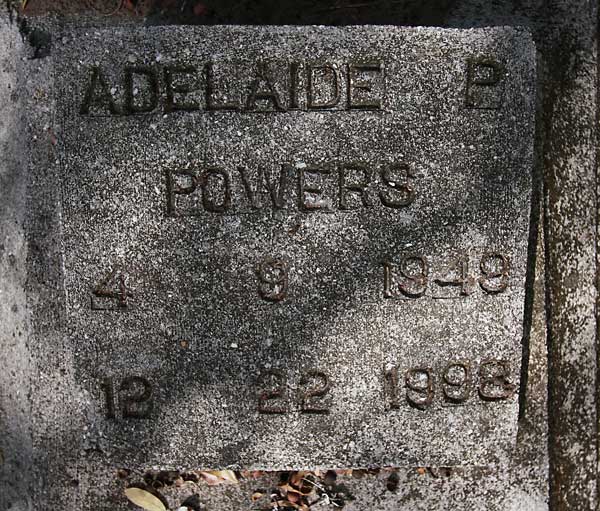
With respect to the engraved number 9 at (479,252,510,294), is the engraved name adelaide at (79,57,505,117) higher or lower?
higher

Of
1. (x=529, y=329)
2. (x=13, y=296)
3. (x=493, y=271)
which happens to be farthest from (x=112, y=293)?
(x=529, y=329)

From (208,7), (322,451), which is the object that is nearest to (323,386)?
(322,451)

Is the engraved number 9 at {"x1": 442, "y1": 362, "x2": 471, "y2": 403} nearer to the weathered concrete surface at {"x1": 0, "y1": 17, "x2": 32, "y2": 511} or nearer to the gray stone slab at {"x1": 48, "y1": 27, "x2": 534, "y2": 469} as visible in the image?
the gray stone slab at {"x1": 48, "y1": 27, "x2": 534, "y2": 469}

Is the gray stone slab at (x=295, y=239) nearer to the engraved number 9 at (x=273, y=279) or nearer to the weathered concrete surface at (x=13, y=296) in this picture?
the engraved number 9 at (x=273, y=279)

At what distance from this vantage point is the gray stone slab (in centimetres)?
177

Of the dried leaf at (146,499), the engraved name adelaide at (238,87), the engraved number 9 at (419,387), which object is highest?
the engraved name adelaide at (238,87)

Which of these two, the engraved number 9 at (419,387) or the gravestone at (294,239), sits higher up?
the gravestone at (294,239)

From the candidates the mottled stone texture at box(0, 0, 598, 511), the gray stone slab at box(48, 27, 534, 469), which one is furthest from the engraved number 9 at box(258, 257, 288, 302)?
the mottled stone texture at box(0, 0, 598, 511)

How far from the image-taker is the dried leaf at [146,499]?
2.13m

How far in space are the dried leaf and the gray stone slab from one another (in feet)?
0.99

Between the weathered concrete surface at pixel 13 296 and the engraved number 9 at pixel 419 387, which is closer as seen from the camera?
the engraved number 9 at pixel 419 387

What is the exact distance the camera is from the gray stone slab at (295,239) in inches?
69.7

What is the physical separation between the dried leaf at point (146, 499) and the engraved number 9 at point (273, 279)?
856 millimetres

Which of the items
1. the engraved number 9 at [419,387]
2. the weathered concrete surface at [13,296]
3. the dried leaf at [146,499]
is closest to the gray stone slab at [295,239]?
the engraved number 9 at [419,387]
